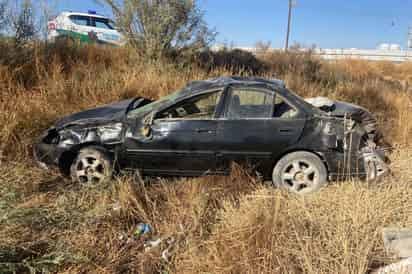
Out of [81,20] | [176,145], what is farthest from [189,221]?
[81,20]

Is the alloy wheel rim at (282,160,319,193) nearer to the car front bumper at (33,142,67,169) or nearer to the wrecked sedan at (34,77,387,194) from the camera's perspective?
the wrecked sedan at (34,77,387,194)

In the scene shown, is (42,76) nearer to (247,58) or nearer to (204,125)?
(204,125)

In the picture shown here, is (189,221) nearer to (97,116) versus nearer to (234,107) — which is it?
(234,107)

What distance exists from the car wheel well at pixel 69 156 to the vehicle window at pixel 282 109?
238cm

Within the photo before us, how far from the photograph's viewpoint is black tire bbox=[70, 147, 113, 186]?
4.20 meters

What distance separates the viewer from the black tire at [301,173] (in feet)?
13.7

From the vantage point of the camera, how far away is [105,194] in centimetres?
374

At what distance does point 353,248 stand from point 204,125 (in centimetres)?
228

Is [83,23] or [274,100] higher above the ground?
[83,23]

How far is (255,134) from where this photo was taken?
418cm

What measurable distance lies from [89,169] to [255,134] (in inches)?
90.2

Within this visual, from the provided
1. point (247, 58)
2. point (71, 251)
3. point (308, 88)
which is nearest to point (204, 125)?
point (71, 251)

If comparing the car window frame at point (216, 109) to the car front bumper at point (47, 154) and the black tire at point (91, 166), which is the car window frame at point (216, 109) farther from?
the car front bumper at point (47, 154)

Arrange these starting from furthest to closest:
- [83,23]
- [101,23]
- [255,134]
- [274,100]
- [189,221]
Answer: [101,23], [83,23], [274,100], [255,134], [189,221]
